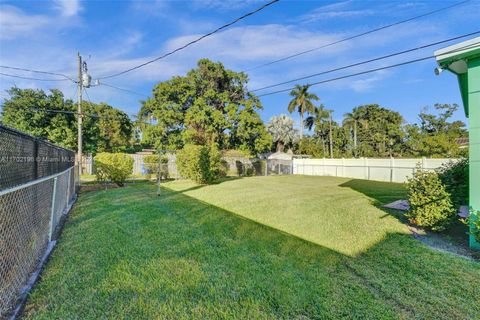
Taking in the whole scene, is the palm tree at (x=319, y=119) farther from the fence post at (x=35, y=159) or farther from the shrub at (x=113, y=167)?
the fence post at (x=35, y=159)

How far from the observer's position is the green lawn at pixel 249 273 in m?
2.54

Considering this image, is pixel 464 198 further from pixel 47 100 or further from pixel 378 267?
pixel 47 100

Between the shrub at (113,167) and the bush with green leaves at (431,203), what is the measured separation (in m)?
12.5

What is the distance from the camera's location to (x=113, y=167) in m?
13.3

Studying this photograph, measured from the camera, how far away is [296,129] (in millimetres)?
38781

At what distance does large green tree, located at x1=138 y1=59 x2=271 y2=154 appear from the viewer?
922 inches

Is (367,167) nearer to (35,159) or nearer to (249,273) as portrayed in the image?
(249,273)

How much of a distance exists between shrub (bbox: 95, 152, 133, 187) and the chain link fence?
922 centimetres

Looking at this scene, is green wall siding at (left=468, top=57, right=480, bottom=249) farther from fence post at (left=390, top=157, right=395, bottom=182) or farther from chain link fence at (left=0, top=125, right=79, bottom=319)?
fence post at (left=390, top=157, right=395, bottom=182)

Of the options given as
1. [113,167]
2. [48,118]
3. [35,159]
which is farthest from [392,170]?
[48,118]

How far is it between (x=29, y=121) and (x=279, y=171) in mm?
22197

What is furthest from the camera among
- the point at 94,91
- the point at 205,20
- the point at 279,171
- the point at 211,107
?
the point at 279,171

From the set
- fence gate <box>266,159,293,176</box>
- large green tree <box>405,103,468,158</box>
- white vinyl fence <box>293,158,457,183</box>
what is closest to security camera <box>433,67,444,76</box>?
white vinyl fence <box>293,158,457,183</box>

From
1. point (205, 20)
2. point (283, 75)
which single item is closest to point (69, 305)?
point (205, 20)
